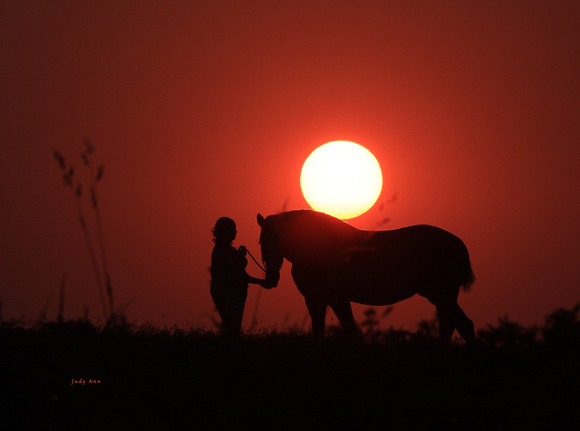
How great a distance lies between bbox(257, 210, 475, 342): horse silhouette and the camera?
331 inches

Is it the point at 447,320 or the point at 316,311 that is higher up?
the point at 447,320

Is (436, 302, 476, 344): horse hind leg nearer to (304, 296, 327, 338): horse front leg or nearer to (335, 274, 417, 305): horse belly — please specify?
(335, 274, 417, 305): horse belly

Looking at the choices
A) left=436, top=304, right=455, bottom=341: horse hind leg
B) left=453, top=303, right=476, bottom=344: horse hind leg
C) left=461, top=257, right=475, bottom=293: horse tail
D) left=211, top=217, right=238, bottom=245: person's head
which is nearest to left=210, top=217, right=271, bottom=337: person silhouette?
left=211, top=217, right=238, bottom=245: person's head

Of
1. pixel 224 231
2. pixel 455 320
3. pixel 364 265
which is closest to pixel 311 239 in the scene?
pixel 364 265

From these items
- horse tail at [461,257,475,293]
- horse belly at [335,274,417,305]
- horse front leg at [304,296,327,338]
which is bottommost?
horse front leg at [304,296,327,338]

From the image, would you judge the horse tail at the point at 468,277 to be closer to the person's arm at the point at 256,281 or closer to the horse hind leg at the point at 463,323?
the horse hind leg at the point at 463,323

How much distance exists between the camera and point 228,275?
25.7ft

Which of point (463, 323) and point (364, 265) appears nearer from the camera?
point (463, 323)

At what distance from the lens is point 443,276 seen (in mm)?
9164

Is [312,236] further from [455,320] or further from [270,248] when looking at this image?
[455,320]

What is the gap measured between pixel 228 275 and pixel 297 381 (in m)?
3.16

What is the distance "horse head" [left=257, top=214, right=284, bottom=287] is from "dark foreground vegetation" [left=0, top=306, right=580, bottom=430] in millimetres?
2317

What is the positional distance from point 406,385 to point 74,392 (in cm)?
259

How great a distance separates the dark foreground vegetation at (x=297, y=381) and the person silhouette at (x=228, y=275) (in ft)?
5.69
